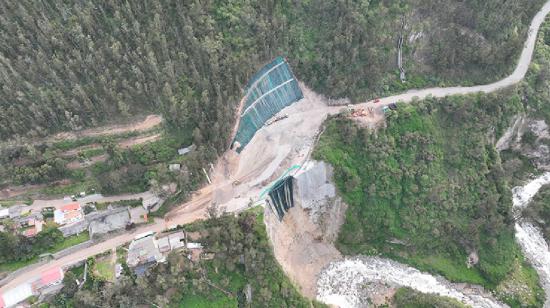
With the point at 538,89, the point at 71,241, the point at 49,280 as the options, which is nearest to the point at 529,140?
the point at 538,89

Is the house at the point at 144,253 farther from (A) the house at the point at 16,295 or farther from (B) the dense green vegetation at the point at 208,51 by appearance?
(B) the dense green vegetation at the point at 208,51

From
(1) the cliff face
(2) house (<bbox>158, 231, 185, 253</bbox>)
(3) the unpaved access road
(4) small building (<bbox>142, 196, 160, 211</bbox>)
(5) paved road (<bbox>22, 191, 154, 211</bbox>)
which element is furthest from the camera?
(1) the cliff face

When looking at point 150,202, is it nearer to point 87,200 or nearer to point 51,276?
point 87,200

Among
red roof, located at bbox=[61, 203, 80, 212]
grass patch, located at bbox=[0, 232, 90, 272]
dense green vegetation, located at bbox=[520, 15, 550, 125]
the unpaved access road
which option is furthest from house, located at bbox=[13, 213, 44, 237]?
dense green vegetation, located at bbox=[520, 15, 550, 125]

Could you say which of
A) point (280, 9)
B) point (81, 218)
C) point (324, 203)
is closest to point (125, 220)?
point (81, 218)

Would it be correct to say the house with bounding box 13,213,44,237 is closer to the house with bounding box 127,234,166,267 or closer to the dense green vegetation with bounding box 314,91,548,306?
the house with bounding box 127,234,166,267
